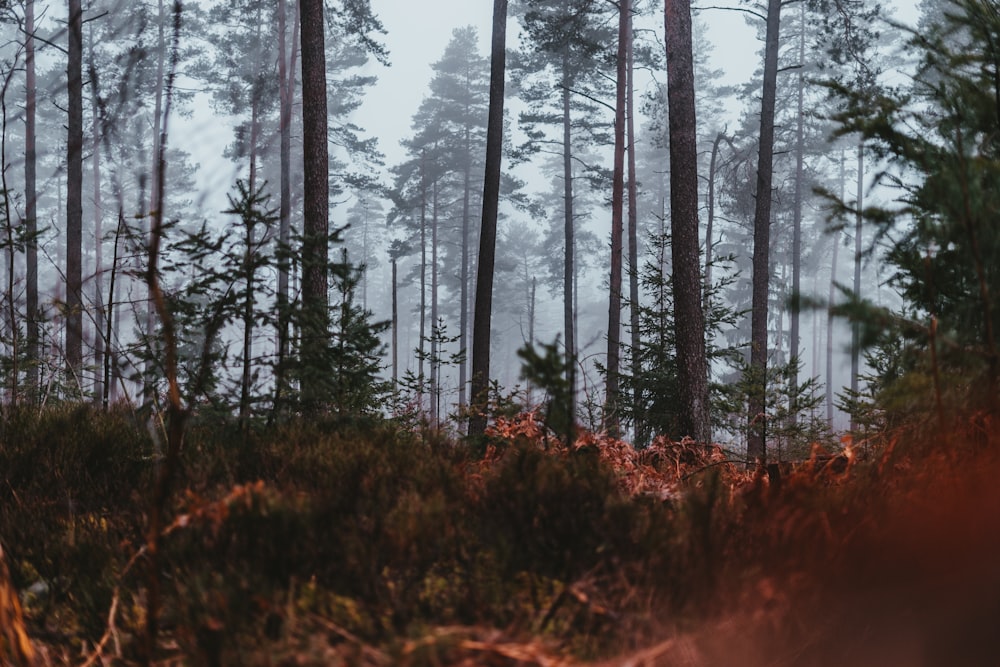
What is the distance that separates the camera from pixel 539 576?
1.85 meters

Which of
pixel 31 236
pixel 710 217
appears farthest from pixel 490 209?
pixel 710 217

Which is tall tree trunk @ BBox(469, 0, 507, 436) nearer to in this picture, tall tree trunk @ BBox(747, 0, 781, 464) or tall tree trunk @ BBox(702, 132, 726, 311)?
tall tree trunk @ BBox(702, 132, 726, 311)

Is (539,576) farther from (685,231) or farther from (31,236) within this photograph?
(685,231)

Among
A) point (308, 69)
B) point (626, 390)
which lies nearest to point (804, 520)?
point (308, 69)

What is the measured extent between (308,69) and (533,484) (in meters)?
7.89

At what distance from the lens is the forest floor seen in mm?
1633

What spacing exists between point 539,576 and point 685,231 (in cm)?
748

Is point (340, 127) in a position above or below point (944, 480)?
above

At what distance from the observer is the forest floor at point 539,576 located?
5.36 feet

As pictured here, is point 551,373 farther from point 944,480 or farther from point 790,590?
point 944,480

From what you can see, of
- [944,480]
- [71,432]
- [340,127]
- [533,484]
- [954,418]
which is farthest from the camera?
[340,127]

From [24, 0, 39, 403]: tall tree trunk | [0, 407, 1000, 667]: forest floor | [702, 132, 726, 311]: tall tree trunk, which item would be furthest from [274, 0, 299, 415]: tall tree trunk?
[702, 132, 726, 311]: tall tree trunk

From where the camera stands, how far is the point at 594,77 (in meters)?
30.1

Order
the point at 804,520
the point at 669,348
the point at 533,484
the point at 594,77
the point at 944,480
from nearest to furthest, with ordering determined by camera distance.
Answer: the point at 804,520 < the point at 533,484 < the point at 944,480 < the point at 669,348 < the point at 594,77
